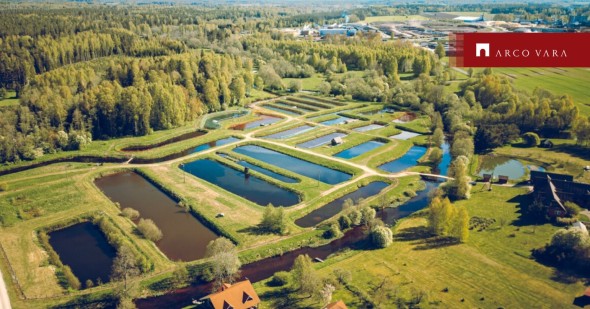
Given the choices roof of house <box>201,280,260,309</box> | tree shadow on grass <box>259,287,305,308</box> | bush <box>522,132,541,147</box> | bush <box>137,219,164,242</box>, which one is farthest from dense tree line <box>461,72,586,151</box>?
bush <box>137,219,164,242</box>

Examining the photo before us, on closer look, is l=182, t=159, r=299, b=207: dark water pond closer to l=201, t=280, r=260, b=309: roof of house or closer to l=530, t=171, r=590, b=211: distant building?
l=201, t=280, r=260, b=309: roof of house

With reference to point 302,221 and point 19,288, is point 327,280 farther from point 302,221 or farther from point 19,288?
point 19,288

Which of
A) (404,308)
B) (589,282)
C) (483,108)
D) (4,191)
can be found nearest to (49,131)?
(4,191)

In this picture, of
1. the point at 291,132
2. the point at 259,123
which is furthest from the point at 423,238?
the point at 259,123

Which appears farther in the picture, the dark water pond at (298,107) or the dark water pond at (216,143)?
the dark water pond at (298,107)

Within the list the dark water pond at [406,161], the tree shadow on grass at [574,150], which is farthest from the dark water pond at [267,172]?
the tree shadow on grass at [574,150]

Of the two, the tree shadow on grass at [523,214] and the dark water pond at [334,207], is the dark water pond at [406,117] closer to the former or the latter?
the dark water pond at [334,207]
